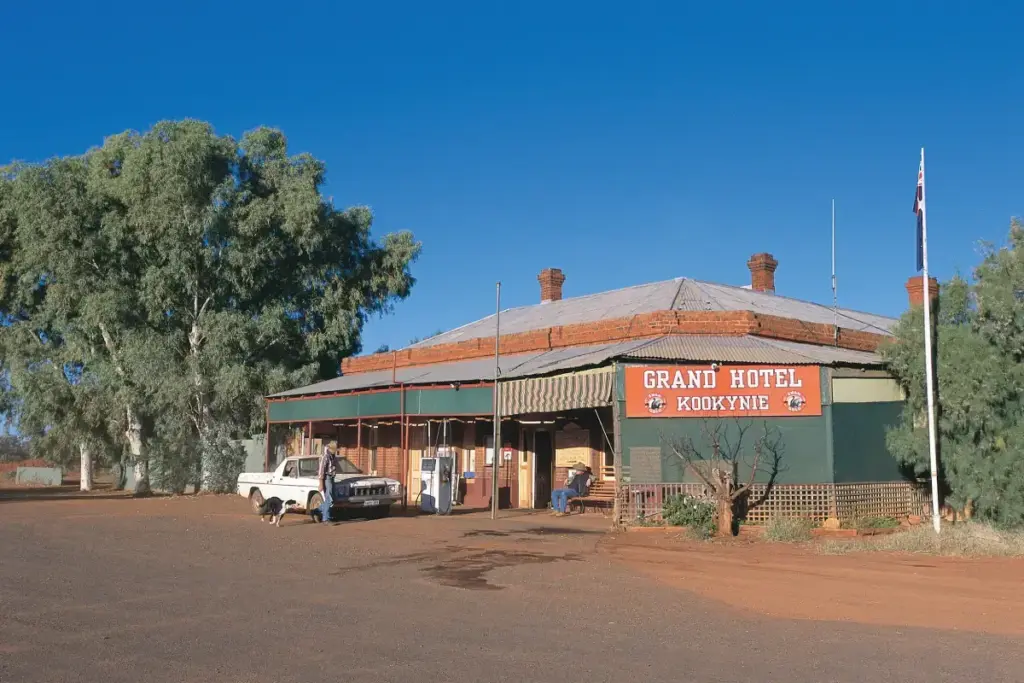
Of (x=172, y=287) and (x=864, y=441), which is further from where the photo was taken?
(x=172, y=287)

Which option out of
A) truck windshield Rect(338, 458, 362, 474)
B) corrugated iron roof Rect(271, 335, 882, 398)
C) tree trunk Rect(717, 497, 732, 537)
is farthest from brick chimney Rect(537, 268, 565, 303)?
tree trunk Rect(717, 497, 732, 537)

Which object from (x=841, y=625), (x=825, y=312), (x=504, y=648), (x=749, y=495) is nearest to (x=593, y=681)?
(x=504, y=648)

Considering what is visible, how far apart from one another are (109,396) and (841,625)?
29664 mm

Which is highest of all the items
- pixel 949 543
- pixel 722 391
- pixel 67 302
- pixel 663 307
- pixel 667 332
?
pixel 67 302

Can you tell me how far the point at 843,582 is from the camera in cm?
1225

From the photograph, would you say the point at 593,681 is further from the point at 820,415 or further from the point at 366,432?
the point at 366,432

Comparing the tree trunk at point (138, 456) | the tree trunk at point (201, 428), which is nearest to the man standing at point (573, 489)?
the tree trunk at point (201, 428)

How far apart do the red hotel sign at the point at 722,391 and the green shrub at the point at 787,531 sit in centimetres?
229

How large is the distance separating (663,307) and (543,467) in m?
5.53

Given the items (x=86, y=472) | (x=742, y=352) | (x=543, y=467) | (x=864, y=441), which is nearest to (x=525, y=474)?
(x=543, y=467)

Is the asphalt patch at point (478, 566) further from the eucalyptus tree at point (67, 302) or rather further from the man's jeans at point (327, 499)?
the eucalyptus tree at point (67, 302)

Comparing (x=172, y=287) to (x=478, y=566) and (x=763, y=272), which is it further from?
(x=478, y=566)

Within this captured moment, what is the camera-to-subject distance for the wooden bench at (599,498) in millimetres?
23219

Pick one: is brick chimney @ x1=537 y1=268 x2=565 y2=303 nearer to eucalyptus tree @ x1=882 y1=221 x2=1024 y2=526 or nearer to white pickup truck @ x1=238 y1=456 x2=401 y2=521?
white pickup truck @ x1=238 y1=456 x2=401 y2=521
